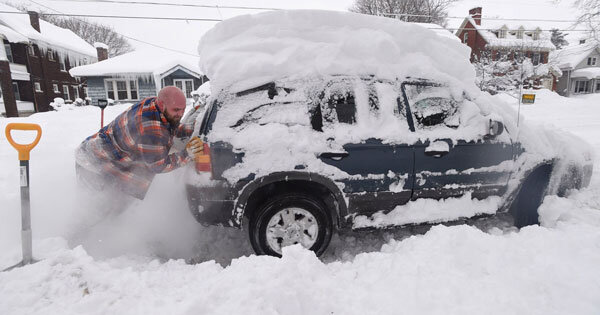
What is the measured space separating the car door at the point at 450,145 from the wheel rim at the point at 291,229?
1120mm

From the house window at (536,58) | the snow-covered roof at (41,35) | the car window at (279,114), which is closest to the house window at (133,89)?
the snow-covered roof at (41,35)

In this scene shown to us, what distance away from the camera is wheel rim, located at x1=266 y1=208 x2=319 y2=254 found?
2904 mm

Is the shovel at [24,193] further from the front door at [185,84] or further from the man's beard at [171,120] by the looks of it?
the front door at [185,84]

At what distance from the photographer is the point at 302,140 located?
9.29 feet

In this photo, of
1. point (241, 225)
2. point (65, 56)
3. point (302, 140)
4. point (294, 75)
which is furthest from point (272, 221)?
point (65, 56)

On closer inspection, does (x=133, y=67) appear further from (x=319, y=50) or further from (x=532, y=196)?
(x=532, y=196)

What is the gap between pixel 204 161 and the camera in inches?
108

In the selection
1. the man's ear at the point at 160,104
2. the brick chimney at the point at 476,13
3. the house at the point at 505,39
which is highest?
the brick chimney at the point at 476,13

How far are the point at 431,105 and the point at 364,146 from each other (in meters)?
0.90

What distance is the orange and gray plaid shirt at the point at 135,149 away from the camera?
2.93 m

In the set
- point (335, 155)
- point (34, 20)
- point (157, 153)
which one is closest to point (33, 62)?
point (34, 20)

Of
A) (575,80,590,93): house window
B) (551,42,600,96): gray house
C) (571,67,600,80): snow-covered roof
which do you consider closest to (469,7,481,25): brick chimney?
(551,42,600,96): gray house

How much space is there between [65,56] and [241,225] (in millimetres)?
34548

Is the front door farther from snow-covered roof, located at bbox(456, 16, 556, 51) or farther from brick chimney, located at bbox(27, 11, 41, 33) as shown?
snow-covered roof, located at bbox(456, 16, 556, 51)
